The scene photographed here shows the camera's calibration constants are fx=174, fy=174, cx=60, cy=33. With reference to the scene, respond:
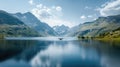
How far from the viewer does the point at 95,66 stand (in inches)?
2153

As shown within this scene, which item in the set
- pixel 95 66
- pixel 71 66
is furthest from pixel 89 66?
pixel 71 66

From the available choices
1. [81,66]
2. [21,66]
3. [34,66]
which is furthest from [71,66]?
[21,66]

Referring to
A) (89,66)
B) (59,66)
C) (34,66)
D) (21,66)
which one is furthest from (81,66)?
(21,66)

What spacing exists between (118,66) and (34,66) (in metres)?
→ 25.6

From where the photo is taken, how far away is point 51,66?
178ft

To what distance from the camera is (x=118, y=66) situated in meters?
52.1

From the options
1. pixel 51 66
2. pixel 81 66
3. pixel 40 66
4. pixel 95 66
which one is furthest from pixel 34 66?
pixel 95 66

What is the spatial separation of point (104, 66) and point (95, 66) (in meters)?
2.78

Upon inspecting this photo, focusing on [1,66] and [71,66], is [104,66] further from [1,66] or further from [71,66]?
[1,66]

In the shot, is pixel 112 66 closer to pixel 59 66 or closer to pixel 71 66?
pixel 71 66

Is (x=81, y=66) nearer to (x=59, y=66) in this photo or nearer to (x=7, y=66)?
(x=59, y=66)

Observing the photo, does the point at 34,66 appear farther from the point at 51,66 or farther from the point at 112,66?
the point at 112,66

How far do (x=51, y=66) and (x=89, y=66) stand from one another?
468 inches

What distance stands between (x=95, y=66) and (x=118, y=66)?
6886 millimetres
